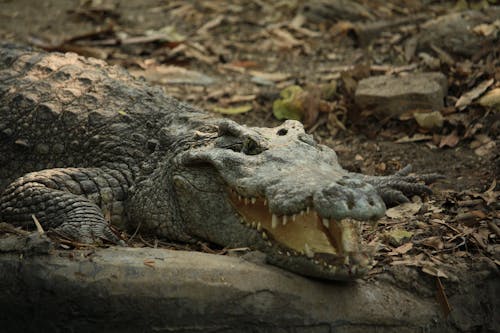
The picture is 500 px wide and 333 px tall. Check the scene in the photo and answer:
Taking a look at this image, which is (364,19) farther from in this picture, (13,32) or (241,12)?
(13,32)

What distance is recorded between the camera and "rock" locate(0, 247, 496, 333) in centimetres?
345

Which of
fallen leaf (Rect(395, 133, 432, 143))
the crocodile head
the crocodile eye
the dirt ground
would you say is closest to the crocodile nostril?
the crocodile head

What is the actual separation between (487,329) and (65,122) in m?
3.25

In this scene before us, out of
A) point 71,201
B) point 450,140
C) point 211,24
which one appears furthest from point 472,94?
point 211,24

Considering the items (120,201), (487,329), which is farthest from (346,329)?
(120,201)

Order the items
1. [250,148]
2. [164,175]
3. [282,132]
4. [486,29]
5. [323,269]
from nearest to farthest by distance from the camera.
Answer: [323,269] < [250,148] < [282,132] < [164,175] < [486,29]

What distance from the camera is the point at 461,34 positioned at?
7.62 m

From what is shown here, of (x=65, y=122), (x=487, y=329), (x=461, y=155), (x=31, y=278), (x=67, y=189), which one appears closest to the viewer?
(x=31, y=278)

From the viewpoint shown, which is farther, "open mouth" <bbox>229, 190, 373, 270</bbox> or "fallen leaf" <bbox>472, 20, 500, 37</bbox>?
"fallen leaf" <bbox>472, 20, 500, 37</bbox>

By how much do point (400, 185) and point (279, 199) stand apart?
1961 mm

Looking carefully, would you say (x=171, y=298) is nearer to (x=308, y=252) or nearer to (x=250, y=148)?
(x=308, y=252)

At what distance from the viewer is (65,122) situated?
518 centimetres

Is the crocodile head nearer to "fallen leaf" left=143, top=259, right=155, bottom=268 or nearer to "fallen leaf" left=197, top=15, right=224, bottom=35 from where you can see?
"fallen leaf" left=143, top=259, right=155, bottom=268

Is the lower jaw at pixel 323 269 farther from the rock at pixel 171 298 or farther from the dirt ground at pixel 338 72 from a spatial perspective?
the dirt ground at pixel 338 72
